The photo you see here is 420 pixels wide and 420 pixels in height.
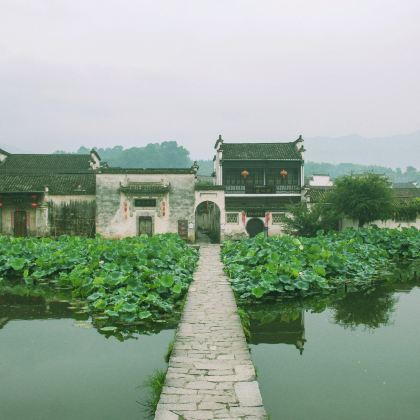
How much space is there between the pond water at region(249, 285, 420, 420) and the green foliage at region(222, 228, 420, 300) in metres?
0.55

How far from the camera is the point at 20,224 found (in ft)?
76.8

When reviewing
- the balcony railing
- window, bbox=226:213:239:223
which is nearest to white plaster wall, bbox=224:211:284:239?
window, bbox=226:213:239:223

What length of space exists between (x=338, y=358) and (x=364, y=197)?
52.9 ft

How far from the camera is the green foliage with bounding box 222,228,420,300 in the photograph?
9.39 meters

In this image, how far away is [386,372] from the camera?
544 cm

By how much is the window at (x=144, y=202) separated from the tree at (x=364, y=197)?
30.6 ft

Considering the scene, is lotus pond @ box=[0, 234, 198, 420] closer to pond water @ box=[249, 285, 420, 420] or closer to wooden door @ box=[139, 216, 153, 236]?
pond water @ box=[249, 285, 420, 420]

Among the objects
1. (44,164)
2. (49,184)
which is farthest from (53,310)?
(44,164)

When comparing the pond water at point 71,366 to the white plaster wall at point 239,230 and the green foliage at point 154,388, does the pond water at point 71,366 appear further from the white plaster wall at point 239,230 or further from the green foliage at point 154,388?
the white plaster wall at point 239,230

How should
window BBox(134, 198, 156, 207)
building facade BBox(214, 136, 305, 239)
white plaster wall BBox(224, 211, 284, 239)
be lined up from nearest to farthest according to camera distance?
1. window BBox(134, 198, 156, 207)
2. white plaster wall BBox(224, 211, 284, 239)
3. building facade BBox(214, 136, 305, 239)

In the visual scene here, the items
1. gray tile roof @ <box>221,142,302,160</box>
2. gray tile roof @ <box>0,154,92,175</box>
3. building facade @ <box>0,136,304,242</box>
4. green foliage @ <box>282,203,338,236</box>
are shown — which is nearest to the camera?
green foliage @ <box>282,203,338,236</box>

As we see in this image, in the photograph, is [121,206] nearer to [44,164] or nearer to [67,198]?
[67,198]

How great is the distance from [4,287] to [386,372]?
866cm

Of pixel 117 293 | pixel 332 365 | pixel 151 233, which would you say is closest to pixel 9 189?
pixel 151 233
